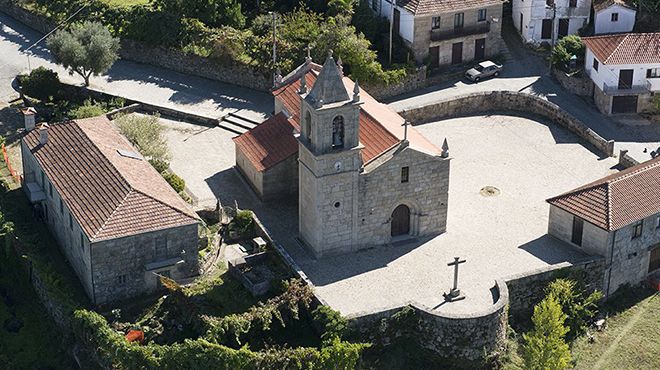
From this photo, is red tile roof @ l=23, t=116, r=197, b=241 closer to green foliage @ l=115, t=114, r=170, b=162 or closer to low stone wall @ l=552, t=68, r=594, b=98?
green foliage @ l=115, t=114, r=170, b=162

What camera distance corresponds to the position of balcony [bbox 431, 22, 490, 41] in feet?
271

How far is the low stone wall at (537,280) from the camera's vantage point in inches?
2421

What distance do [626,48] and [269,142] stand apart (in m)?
27.1

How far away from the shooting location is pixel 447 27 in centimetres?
8288

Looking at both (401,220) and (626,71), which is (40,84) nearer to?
(401,220)

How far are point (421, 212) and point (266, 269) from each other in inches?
374

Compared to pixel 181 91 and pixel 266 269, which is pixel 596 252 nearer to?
pixel 266 269

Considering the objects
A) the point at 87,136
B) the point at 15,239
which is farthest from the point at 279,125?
the point at 15,239

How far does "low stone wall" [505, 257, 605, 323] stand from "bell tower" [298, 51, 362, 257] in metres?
9.21

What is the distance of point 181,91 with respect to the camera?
82.4m

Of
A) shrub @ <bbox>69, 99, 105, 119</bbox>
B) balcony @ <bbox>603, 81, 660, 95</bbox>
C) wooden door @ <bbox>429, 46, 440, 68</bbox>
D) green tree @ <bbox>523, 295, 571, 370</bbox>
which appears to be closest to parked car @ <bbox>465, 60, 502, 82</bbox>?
wooden door @ <bbox>429, 46, 440, 68</bbox>

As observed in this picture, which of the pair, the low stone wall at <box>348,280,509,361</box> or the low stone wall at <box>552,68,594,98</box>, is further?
the low stone wall at <box>552,68,594,98</box>

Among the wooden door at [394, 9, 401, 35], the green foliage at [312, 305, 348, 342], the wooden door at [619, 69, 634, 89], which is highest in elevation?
the wooden door at [394, 9, 401, 35]

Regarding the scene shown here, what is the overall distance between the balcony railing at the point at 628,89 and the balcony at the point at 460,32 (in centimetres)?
1012
